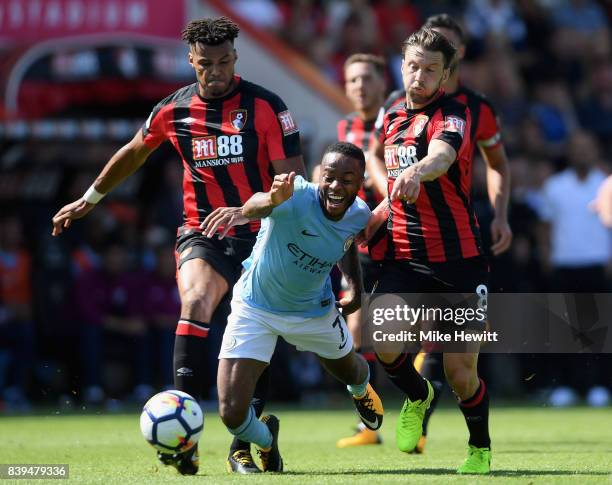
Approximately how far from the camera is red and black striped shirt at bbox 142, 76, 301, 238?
25.4 ft

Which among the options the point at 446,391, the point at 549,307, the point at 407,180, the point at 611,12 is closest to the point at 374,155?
the point at 407,180

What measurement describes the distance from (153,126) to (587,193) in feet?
23.9

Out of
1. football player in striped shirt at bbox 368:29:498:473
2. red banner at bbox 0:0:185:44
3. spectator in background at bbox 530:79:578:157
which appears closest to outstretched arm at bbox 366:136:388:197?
football player in striped shirt at bbox 368:29:498:473

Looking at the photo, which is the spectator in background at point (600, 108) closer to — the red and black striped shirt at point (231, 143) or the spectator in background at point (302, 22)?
the spectator in background at point (302, 22)

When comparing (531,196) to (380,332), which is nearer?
(380,332)

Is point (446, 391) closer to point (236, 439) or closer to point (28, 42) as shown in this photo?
point (28, 42)

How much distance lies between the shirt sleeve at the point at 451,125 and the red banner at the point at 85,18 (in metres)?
6.57

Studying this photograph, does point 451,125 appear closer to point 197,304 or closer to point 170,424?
point 197,304

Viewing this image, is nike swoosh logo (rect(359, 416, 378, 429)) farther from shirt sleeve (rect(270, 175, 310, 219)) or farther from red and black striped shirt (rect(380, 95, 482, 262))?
shirt sleeve (rect(270, 175, 310, 219))

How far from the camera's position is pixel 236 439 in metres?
7.39

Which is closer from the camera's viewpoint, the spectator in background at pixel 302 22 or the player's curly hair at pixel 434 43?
the player's curly hair at pixel 434 43

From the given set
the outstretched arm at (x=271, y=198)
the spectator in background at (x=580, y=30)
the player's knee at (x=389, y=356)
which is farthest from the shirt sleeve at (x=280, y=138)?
the spectator in background at (x=580, y=30)

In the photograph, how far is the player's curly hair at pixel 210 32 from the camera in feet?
24.8

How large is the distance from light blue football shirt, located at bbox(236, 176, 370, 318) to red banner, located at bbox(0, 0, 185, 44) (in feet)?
22.0
